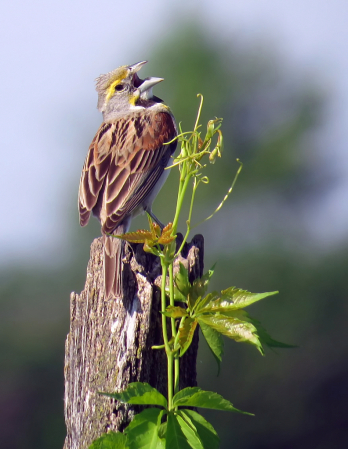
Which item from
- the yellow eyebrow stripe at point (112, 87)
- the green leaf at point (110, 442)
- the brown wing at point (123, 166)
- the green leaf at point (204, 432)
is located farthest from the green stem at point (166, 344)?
the yellow eyebrow stripe at point (112, 87)

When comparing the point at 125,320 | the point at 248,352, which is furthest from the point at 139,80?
the point at 248,352

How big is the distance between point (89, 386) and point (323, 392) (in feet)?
43.0

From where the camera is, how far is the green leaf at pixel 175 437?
2482mm

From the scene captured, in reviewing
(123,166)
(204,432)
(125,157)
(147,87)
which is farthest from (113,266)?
(147,87)

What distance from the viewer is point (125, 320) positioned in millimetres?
3127

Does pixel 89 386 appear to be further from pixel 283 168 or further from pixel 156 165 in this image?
pixel 283 168

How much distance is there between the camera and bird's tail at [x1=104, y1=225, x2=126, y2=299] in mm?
3232

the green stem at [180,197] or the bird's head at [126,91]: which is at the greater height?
the bird's head at [126,91]

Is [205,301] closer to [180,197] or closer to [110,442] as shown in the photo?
[180,197]

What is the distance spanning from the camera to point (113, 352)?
3076mm

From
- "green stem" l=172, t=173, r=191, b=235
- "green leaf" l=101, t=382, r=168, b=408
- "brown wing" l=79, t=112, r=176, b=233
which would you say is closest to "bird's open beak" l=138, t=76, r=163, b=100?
"brown wing" l=79, t=112, r=176, b=233

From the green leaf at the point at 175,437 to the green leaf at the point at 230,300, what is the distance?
0.53 meters

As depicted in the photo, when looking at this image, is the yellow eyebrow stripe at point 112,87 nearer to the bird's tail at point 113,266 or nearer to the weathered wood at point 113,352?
the bird's tail at point 113,266

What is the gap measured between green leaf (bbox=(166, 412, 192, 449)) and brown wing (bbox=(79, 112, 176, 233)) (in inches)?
83.8
